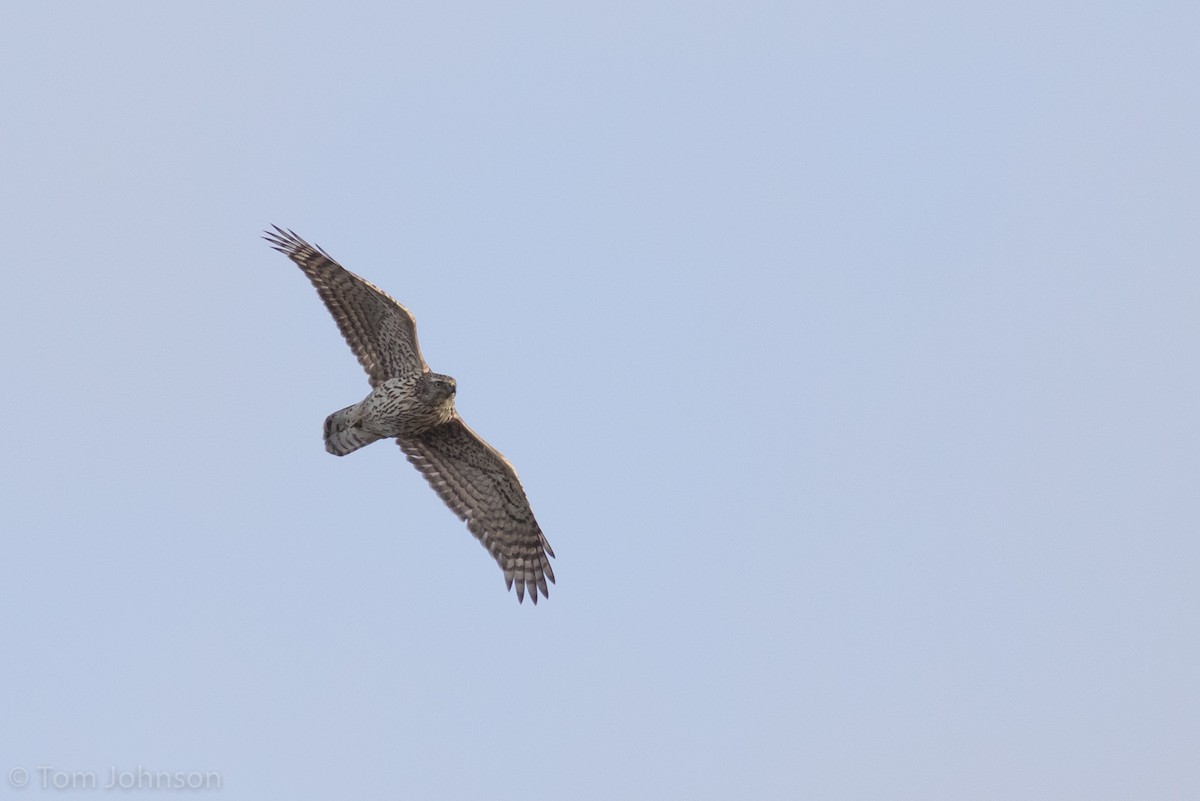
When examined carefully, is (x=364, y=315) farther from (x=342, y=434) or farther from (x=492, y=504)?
(x=492, y=504)

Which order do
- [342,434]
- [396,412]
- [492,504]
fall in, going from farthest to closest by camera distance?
1. [492,504]
2. [342,434]
3. [396,412]

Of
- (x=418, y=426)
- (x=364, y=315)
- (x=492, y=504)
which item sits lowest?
(x=492, y=504)

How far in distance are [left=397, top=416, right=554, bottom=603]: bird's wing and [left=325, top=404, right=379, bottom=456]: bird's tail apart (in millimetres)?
941

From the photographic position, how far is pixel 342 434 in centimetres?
1639

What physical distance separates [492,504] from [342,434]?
2.28 meters

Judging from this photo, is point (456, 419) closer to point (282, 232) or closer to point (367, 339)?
point (367, 339)

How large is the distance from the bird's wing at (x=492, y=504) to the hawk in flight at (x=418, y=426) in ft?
0.04

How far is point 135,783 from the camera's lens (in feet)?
44.7

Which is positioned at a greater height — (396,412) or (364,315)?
(364,315)

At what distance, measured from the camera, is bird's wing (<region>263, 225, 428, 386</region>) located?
15883 mm

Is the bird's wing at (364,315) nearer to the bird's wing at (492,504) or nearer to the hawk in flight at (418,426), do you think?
the hawk in flight at (418,426)

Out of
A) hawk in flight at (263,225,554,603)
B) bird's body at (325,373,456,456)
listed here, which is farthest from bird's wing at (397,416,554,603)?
bird's body at (325,373,456,456)

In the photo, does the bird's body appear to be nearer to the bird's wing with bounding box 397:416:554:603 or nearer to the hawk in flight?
the hawk in flight

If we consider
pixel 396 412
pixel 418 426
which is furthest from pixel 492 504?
pixel 396 412
